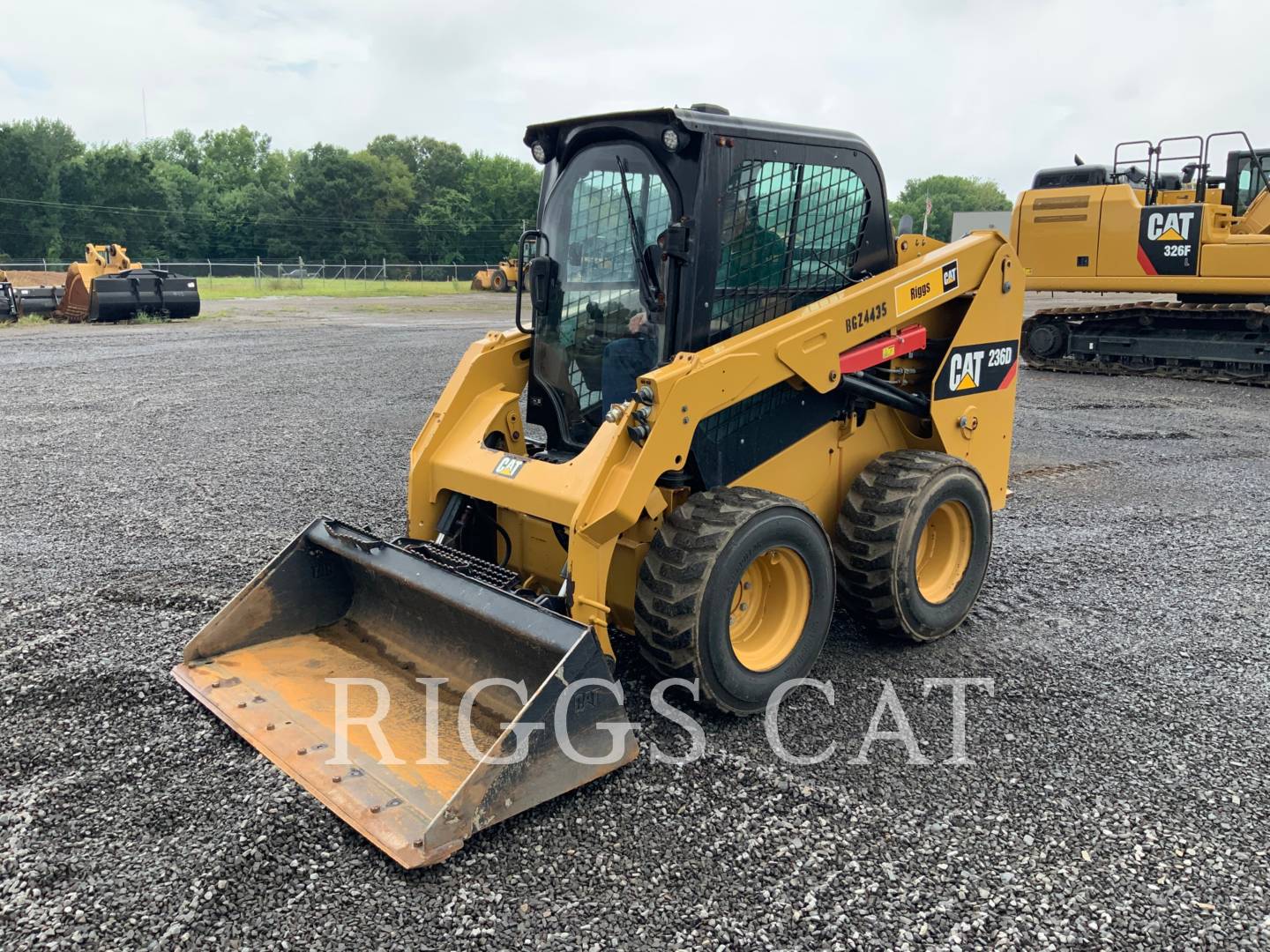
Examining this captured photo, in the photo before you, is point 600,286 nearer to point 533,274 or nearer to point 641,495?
point 533,274

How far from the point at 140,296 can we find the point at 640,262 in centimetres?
2302

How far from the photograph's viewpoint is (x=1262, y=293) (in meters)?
12.7

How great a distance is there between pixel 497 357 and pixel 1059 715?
2.92 m

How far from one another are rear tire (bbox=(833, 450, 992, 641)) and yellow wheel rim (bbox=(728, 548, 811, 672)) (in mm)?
518

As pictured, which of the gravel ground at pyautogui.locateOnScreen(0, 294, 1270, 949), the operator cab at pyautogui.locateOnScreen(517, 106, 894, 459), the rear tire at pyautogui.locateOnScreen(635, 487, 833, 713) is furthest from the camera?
the operator cab at pyautogui.locateOnScreen(517, 106, 894, 459)

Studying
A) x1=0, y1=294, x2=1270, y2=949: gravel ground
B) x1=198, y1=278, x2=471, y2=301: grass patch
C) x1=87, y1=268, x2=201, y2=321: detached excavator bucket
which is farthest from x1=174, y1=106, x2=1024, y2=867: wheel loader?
x1=198, y1=278, x2=471, y2=301: grass patch

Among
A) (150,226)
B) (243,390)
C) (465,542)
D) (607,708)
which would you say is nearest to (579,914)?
(607,708)

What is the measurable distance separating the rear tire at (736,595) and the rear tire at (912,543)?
0.38 metres

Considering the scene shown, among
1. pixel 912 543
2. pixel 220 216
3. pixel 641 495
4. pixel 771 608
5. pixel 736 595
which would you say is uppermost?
pixel 220 216

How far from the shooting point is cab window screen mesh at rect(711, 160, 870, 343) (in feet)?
13.2

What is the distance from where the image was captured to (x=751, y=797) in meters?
3.35

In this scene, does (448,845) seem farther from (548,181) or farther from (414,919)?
(548,181)

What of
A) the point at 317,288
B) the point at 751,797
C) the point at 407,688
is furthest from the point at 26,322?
the point at 751,797

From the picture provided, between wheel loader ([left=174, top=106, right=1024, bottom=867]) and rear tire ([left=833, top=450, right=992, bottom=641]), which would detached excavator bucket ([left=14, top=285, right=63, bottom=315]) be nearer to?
wheel loader ([left=174, top=106, right=1024, bottom=867])
